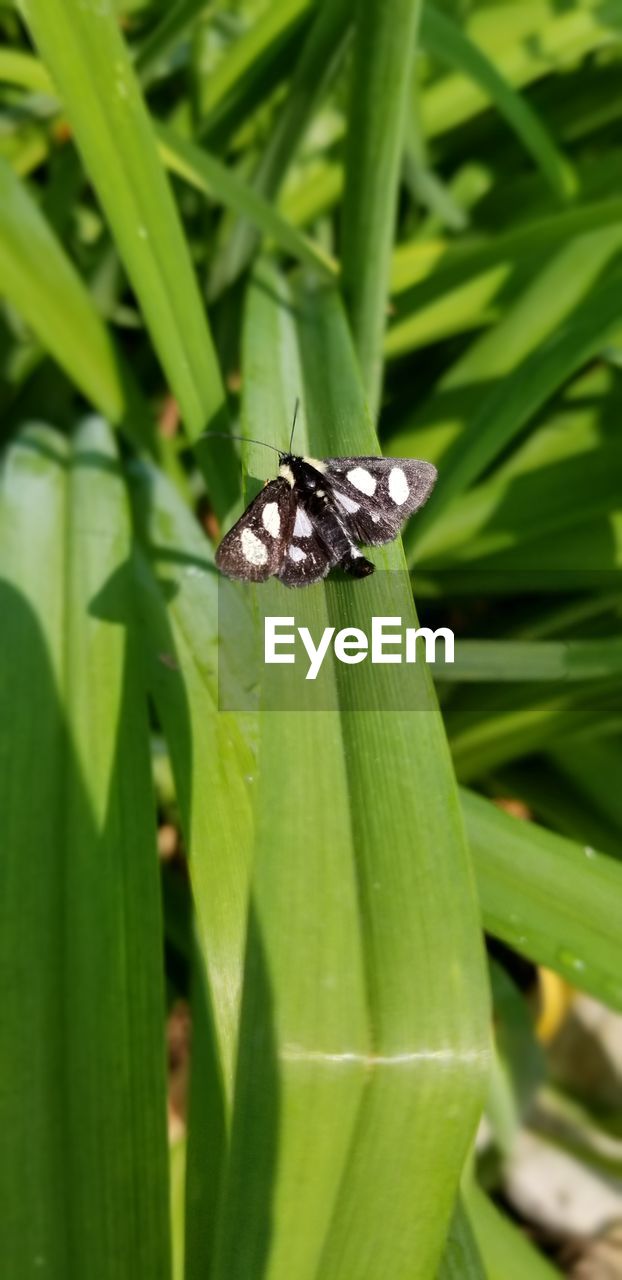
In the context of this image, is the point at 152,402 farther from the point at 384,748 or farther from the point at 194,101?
the point at 384,748

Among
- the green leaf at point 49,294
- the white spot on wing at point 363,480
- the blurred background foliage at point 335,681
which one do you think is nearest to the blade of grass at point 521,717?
the blurred background foliage at point 335,681

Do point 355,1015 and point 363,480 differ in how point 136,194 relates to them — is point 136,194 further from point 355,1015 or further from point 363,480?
point 355,1015

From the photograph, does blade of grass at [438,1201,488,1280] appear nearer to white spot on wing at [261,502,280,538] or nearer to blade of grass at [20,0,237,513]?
white spot on wing at [261,502,280,538]

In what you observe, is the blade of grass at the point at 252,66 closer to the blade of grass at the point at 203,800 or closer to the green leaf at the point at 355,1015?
the blade of grass at the point at 203,800

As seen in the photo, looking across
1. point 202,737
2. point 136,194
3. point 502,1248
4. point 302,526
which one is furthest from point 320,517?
point 502,1248

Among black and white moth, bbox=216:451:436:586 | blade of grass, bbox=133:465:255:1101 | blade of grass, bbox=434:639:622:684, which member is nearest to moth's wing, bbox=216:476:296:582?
black and white moth, bbox=216:451:436:586

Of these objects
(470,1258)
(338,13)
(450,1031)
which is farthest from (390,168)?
(470,1258)
